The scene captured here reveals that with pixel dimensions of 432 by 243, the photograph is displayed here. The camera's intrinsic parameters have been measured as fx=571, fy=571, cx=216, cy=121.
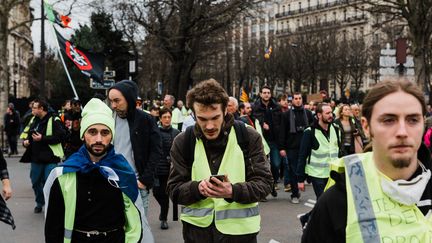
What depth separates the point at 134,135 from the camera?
232 inches

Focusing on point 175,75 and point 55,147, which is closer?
point 55,147

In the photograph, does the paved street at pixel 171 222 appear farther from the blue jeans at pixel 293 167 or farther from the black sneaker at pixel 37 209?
the blue jeans at pixel 293 167

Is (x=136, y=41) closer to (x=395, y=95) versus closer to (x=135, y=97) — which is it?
(x=135, y=97)

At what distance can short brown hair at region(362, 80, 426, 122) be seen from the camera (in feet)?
7.22

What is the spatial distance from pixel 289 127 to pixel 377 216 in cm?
895

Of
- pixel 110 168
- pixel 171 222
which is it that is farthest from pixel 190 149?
pixel 171 222

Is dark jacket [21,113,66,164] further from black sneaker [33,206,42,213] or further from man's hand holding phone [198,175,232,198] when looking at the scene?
man's hand holding phone [198,175,232,198]

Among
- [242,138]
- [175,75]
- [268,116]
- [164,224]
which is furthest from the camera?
[175,75]

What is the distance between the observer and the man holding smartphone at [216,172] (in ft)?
12.0

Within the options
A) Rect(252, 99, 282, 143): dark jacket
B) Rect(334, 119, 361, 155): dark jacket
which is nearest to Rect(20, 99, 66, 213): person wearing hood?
Rect(252, 99, 282, 143): dark jacket

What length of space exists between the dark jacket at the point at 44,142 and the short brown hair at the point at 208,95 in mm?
6402

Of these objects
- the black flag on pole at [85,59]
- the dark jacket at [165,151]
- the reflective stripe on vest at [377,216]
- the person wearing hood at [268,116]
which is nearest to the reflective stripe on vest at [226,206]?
the reflective stripe on vest at [377,216]

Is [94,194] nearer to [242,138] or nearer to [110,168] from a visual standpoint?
[110,168]

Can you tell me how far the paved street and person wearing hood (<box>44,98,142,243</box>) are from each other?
145 inches
